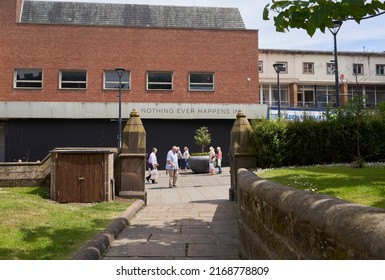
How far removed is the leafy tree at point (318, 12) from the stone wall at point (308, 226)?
5.59ft

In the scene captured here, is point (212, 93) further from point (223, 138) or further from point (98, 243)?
point (98, 243)

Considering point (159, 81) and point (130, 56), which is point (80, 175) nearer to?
point (159, 81)

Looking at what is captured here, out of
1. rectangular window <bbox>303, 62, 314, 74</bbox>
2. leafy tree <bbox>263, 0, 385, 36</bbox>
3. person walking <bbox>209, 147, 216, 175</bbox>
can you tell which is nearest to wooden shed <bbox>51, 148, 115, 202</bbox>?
leafy tree <bbox>263, 0, 385, 36</bbox>

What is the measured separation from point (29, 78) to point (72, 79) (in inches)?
123

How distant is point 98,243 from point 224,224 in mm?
3294

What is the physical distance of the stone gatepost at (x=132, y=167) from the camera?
1191 cm

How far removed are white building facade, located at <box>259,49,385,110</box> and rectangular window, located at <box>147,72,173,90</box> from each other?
1801 cm

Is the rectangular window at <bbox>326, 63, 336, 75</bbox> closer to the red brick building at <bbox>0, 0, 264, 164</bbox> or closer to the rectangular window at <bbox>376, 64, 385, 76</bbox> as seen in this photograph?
the rectangular window at <bbox>376, 64, 385, 76</bbox>

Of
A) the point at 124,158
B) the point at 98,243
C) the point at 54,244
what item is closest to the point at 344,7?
the point at 98,243

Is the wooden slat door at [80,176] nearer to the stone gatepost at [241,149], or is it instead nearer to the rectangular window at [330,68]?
the stone gatepost at [241,149]

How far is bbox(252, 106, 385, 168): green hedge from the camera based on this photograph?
13.4 meters

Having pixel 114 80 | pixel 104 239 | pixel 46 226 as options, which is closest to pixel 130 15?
pixel 114 80

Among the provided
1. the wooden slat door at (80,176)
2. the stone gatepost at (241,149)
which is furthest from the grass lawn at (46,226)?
the stone gatepost at (241,149)

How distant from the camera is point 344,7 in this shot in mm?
3875
